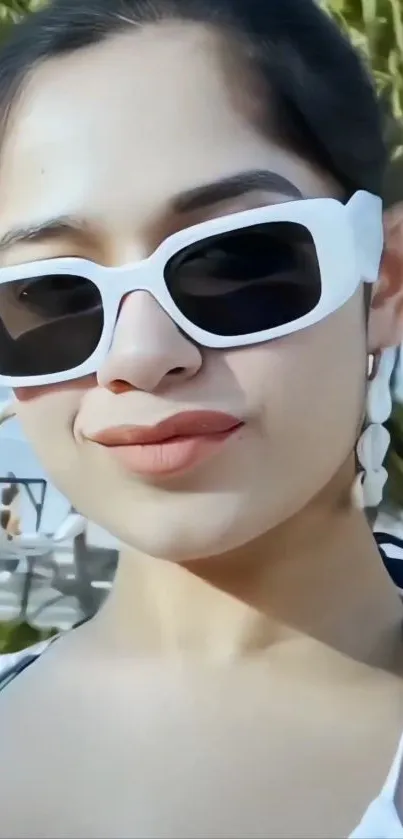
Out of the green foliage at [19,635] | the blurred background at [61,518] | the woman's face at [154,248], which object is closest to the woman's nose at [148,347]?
the woman's face at [154,248]

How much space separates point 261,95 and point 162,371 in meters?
0.15

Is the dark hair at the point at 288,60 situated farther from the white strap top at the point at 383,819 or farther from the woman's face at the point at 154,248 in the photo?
the white strap top at the point at 383,819

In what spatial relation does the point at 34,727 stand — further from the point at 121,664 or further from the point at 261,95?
the point at 261,95

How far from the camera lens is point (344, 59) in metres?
0.50

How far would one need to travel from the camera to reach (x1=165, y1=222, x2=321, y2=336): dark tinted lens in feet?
1.41

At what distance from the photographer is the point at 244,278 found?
431 mm

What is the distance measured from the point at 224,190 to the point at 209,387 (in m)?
0.10

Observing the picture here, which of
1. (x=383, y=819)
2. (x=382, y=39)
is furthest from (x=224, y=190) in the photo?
(x=383, y=819)

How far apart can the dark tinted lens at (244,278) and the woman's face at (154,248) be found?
13 millimetres

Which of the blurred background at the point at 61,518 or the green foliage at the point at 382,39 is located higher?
the green foliage at the point at 382,39

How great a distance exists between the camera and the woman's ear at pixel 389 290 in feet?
1.59

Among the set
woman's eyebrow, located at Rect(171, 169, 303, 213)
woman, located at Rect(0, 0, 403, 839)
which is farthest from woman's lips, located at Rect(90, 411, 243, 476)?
woman's eyebrow, located at Rect(171, 169, 303, 213)

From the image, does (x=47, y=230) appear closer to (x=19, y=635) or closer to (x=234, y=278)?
(x=234, y=278)

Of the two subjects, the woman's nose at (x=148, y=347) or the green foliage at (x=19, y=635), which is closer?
the woman's nose at (x=148, y=347)
